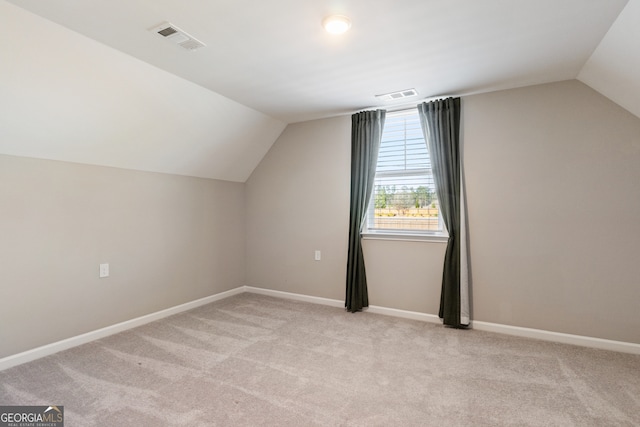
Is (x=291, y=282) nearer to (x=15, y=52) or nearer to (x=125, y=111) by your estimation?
(x=125, y=111)

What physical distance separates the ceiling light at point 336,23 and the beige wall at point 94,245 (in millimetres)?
2462

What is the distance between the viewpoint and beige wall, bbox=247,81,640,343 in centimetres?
277

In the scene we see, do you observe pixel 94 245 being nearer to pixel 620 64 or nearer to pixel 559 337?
pixel 559 337

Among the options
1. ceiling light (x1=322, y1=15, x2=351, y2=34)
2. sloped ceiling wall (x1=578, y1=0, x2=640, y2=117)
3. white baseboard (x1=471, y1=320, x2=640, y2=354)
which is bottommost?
white baseboard (x1=471, y1=320, x2=640, y2=354)

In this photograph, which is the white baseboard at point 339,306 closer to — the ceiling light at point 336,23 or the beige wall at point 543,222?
the beige wall at point 543,222

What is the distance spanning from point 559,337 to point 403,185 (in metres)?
2.05

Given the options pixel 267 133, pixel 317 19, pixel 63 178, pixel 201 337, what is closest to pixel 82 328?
pixel 201 337

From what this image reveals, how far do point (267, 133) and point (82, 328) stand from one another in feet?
9.57

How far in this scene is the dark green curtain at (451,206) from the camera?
10.8 feet

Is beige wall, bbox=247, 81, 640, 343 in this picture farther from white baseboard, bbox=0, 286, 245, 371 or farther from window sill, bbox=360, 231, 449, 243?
white baseboard, bbox=0, 286, 245, 371

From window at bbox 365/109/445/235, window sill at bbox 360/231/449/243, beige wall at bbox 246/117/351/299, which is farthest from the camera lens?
beige wall at bbox 246/117/351/299

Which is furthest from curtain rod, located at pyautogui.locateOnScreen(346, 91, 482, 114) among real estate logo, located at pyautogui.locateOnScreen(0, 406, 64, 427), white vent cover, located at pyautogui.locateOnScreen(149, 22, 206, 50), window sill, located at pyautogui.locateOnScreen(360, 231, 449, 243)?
real estate logo, located at pyautogui.locateOnScreen(0, 406, 64, 427)

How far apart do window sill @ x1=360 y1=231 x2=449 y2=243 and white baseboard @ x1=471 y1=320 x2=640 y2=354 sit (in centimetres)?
90

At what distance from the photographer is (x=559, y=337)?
9.70 feet
